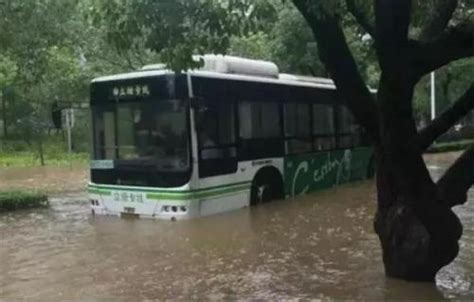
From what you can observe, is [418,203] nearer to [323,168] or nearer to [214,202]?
[214,202]

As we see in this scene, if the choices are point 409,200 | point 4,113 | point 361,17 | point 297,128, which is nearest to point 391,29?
point 361,17

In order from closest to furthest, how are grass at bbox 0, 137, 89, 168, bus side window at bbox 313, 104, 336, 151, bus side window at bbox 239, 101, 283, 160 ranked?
bus side window at bbox 239, 101, 283, 160 < bus side window at bbox 313, 104, 336, 151 < grass at bbox 0, 137, 89, 168

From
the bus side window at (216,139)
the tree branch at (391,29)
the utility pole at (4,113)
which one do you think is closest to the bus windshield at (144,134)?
the bus side window at (216,139)

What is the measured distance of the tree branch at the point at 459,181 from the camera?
7215 mm

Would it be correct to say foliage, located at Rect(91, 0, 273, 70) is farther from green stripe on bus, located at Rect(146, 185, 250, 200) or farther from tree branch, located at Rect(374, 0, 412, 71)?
green stripe on bus, located at Rect(146, 185, 250, 200)

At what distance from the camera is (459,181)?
7.26 m

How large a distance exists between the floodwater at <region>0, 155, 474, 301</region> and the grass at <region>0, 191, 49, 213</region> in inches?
15.3

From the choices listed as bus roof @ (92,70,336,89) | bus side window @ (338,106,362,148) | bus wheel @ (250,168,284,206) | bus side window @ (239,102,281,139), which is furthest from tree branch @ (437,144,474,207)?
bus side window @ (338,106,362,148)

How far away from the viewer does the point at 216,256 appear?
32.0 feet

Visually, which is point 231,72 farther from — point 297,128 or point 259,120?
point 297,128

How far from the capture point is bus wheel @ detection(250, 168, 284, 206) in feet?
47.0

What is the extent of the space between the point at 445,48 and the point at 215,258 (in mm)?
4314

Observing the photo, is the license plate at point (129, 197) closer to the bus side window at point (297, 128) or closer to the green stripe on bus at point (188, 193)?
the green stripe on bus at point (188, 193)

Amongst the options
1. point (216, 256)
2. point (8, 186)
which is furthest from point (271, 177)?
point (8, 186)
